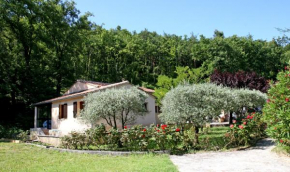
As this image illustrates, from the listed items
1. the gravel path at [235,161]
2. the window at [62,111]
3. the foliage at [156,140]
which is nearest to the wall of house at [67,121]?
the window at [62,111]

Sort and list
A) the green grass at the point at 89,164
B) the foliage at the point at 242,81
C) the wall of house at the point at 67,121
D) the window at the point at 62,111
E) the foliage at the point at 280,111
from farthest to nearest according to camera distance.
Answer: the foliage at the point at 242,81 < the window at the point at 62,111 < the wall of house at the point at 67,121 < the foliage at the point at 280,111 < the green grass at the point at 89,164

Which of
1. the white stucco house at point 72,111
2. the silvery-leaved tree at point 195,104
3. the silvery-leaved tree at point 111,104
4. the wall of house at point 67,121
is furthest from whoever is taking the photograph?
the wall of house at point 67,121

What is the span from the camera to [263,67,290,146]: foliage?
25.2 ft

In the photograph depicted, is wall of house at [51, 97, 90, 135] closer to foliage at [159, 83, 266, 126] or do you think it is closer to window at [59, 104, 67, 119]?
window at [59, 104, 67, 119]

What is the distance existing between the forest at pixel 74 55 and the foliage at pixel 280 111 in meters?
6.56

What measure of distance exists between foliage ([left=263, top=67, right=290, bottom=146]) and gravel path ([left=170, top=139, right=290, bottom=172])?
838 mm

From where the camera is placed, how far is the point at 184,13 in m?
15.8

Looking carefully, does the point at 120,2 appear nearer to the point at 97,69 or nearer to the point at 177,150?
the point at 177,150

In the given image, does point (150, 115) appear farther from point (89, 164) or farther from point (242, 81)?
point (89, 164)

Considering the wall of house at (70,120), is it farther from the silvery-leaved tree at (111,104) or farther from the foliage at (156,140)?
the foliage at (156,140)

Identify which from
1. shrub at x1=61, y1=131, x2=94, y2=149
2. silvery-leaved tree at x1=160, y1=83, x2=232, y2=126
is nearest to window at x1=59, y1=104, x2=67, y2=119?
shrub at x1=61, y1=131, x2=94, y2=149

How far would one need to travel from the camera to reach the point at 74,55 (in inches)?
1282

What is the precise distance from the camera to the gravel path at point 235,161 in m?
6.86

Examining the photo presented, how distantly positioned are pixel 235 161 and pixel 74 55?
1121 inches
